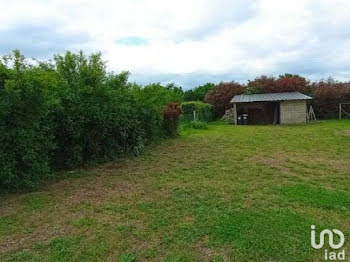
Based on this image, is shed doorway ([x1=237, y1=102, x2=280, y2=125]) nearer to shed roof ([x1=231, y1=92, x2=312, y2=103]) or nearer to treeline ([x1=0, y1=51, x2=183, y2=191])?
shed roof ([x1=231, y1=92, x2=312, y2=103])

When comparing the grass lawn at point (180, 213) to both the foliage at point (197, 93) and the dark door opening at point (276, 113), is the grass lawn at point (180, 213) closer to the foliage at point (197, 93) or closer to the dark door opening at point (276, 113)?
the dark door opening at point (276, 113)

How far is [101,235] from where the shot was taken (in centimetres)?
365

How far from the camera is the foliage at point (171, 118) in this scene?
1292 centimetres

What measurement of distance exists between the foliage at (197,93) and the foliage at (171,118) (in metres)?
18.7

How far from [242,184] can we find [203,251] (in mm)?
2514

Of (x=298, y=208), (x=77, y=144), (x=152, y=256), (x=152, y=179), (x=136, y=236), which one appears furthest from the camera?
(x=77, y=144)

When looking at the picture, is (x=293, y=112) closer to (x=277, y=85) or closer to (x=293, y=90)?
(x=293, y=90)

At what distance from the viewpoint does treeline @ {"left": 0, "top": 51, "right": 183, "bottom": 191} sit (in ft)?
16.4

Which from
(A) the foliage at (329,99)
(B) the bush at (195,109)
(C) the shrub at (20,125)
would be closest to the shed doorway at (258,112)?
(B) the bush at (195,109)

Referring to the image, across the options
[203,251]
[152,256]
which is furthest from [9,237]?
[203,251]

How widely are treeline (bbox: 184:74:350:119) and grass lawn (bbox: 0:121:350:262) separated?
63.9ft

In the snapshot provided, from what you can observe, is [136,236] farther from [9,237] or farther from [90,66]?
[90,66]

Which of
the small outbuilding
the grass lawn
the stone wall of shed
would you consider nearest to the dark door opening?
the small outbuilding

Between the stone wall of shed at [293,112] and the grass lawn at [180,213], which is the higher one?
the stone wall of shed at [293,112]
